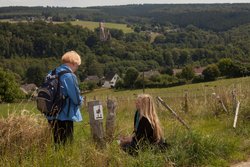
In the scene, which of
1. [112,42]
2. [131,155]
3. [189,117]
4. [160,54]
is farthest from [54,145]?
[112,42]

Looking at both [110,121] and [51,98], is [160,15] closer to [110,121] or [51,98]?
[110,121]

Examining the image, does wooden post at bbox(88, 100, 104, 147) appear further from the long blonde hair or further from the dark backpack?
the long blonde hair

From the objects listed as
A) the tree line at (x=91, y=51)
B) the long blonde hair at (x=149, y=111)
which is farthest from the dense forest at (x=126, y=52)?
the long blonde hair at (x=149, y=111)

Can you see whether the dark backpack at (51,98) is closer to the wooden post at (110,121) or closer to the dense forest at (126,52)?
the wooden post at (110,121)

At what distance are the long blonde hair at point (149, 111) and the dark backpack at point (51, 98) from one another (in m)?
1.11

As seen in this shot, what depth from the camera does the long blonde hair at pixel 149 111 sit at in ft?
19.9

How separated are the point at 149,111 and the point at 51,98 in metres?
1.41

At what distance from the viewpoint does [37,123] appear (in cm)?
571

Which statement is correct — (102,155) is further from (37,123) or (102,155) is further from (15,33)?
(15,33)

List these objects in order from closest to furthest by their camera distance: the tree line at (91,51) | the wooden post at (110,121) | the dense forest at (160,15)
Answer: the wooden post at (110,121) < the tree line at (91,51) < the dense forest at (160,15)

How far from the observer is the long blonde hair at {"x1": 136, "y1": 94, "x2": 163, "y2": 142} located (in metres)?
6.07

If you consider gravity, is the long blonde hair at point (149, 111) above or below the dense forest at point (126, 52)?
above

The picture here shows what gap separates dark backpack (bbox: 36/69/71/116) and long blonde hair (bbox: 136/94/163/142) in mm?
1112

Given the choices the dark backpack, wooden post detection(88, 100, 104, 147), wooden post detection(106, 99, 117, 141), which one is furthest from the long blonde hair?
the dark backpack
